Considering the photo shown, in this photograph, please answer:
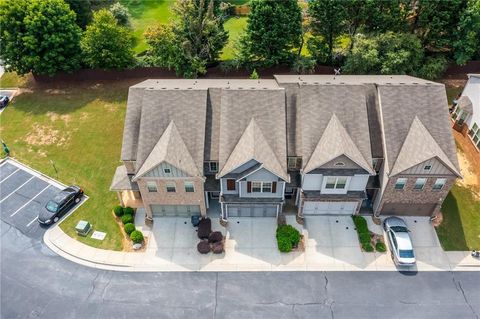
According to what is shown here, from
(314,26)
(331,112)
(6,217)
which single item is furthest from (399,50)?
(6,217)

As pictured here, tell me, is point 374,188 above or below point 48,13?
below

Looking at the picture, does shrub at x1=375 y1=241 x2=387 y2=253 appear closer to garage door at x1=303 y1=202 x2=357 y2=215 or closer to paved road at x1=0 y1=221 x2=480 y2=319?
paved road at x1=0 y1=221 x2=480 y2=319

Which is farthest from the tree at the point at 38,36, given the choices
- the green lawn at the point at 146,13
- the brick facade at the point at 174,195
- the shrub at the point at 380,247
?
the shrub at the point at 380,247

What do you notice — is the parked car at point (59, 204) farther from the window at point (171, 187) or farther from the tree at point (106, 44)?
the tree at point (106, 44)

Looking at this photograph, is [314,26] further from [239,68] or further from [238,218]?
[238,218]

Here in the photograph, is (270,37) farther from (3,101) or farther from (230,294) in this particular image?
(3,101)

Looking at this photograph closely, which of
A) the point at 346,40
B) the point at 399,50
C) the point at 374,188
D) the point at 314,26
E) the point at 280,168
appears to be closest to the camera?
the point at 280,168

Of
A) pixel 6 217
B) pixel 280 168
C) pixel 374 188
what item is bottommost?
pixel 6 217
